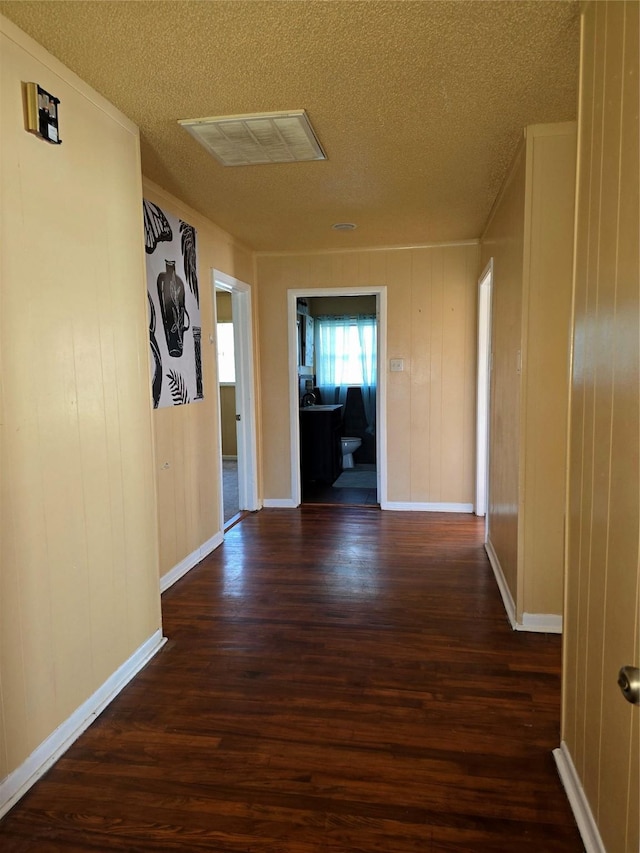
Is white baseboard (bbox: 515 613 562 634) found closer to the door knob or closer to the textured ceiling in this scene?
the door knob

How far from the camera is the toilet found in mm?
6992

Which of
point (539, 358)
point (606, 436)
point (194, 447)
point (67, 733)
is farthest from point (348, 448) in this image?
point (606, 436)

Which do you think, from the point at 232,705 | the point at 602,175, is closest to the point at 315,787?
the point at 232,705

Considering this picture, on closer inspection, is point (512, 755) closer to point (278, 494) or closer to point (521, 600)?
point (521, 600)

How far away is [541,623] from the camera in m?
2.76

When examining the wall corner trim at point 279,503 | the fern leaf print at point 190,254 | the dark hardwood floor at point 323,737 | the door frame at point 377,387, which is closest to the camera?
the dark hardwood floor at point 323,737

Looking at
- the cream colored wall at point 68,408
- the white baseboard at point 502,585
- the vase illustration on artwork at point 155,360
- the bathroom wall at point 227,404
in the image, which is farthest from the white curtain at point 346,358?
the cream colored wall at point 68,408

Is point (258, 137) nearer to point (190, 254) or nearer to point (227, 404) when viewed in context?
point (190, 254)

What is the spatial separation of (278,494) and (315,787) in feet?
12.2

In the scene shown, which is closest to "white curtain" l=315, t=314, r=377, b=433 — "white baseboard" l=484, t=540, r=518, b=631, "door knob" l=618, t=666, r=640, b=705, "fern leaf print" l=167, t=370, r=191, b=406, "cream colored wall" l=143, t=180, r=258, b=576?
"cream colored wall" l=143, t=180, r=258, b=576

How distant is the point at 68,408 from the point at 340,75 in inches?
63.9

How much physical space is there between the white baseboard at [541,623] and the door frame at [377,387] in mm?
2478

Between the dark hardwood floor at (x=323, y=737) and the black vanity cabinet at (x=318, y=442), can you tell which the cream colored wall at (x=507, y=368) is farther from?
the black vanity cabinet at (x=318, y=442)

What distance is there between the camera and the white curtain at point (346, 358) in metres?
7.42
